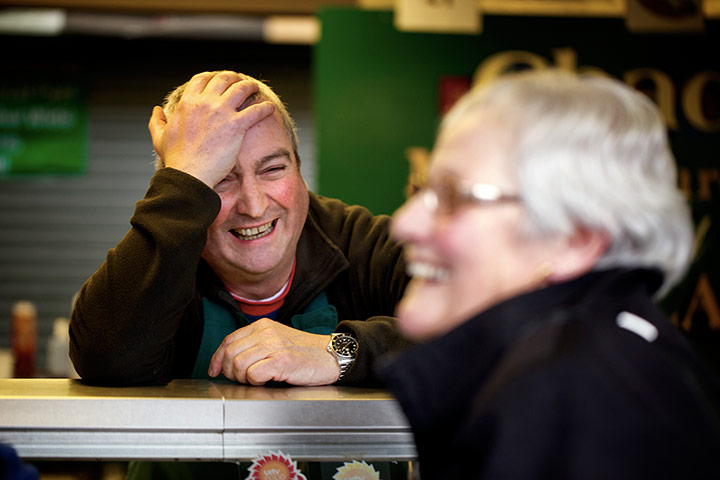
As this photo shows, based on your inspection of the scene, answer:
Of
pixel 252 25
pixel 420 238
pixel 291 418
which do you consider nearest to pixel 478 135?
pixel 420 238

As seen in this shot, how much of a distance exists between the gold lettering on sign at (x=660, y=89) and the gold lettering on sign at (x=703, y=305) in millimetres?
835

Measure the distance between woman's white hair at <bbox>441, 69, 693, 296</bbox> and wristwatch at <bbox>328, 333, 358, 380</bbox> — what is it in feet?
2.61

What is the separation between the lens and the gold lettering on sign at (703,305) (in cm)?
401

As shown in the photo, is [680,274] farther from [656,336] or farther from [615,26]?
[615,26]

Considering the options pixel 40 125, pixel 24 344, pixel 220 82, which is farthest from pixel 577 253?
pixel 40 125

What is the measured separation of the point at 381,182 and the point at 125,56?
2.77 metres

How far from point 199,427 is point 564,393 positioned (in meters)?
0.65

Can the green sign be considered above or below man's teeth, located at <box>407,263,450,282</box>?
below

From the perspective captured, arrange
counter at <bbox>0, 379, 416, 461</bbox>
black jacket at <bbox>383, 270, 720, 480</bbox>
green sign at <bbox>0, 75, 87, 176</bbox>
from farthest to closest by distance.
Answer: green sign at <bbox>0, 75, 87, 176</bbox> → counter at <bbox>0, 379, 416, 461</bbox> → black jacket at <bbox>383, 270, 720, 480</bbox>

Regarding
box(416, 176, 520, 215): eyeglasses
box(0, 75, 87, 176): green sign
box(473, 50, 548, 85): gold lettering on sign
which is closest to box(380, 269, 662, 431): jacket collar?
box(416, 176, 520, 215): eyeglasses

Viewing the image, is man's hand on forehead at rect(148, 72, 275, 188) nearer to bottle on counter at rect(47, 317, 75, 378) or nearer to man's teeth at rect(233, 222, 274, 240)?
man's teeth at rect(233, 222, 274, 240)

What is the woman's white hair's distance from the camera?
85 cm

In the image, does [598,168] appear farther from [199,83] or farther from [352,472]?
[199,83]

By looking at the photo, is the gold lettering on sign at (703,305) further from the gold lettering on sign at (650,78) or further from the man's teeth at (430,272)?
the man's teeth at (430,272)
